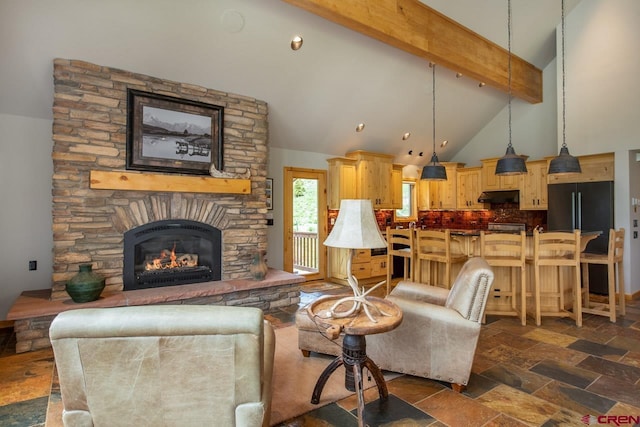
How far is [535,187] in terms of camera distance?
6738 mm

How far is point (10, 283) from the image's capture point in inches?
160

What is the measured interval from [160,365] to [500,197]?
24.6 ft

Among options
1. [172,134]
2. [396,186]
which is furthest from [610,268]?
[172,134]

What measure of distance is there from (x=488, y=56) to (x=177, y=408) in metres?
6.09

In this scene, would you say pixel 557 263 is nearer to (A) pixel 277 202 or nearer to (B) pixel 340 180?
(B) pixel 340 180

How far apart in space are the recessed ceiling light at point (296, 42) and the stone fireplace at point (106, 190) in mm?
1063

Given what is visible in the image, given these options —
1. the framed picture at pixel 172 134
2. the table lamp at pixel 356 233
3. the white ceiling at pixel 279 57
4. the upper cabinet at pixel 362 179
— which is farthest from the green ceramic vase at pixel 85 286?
the upper cabinet at pixel 362 179

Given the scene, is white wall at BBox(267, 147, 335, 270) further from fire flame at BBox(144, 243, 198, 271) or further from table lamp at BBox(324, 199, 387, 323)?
table lamp at BBox(324, 199, 387, 323)

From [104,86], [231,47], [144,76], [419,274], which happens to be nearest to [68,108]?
[104,86]

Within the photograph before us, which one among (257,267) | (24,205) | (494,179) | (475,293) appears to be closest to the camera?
(475,293)

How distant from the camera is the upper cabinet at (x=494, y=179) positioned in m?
7.11

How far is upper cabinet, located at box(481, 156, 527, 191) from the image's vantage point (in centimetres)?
711

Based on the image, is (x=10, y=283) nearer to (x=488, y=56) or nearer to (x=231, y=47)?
(x=231, y=47)

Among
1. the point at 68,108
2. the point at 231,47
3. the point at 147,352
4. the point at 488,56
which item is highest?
the point at 488,56
